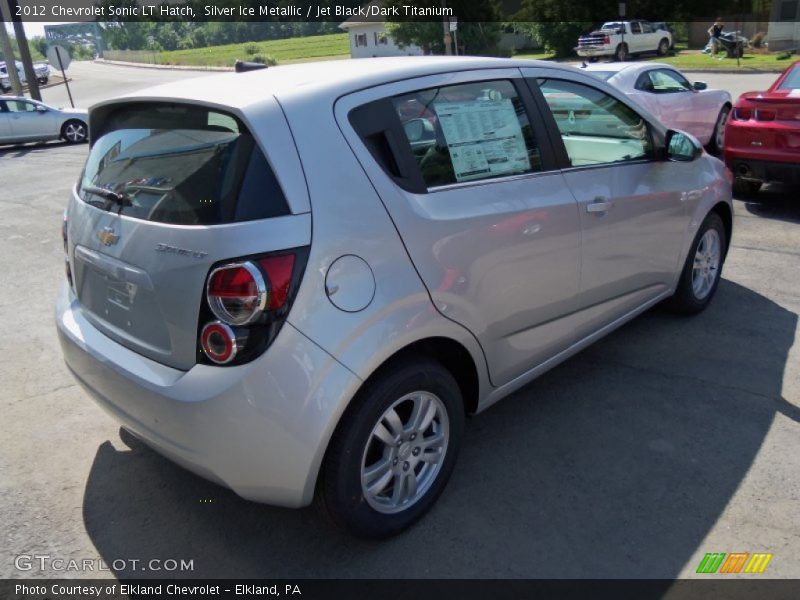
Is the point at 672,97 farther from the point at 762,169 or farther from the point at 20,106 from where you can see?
the point at 20,106

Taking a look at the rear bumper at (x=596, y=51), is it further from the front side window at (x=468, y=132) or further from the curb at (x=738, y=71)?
the front side window at (x=468, y=132)

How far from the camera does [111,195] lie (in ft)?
9.30

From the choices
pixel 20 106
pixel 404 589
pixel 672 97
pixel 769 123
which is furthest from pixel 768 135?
pixel 20 106

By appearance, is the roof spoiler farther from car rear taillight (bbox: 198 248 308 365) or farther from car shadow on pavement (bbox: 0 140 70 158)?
car shadow on pavement (bbox: 0 140 70 158)

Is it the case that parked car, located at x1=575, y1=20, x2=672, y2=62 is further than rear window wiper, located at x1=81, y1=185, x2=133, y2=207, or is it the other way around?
parked car, located at x1=575, y1=20, x2=672, y2=62

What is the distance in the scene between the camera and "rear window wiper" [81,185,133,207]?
9.05ft

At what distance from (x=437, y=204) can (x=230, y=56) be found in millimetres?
74763

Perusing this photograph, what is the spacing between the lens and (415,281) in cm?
268

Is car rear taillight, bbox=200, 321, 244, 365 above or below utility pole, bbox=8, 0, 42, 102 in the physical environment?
below

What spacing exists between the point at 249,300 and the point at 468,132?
1.35 meters

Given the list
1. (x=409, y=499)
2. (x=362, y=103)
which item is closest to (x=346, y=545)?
Answer: (x=409, y=499)

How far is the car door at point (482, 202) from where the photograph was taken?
8.99 ft

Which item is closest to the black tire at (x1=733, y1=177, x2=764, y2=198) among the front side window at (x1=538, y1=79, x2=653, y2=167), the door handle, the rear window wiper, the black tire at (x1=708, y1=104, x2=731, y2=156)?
the black tire at (x1=708, y1=104, x2=731, y2=156)

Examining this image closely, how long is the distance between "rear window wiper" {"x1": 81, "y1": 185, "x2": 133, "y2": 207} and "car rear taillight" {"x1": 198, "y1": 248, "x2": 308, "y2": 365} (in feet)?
2.19
